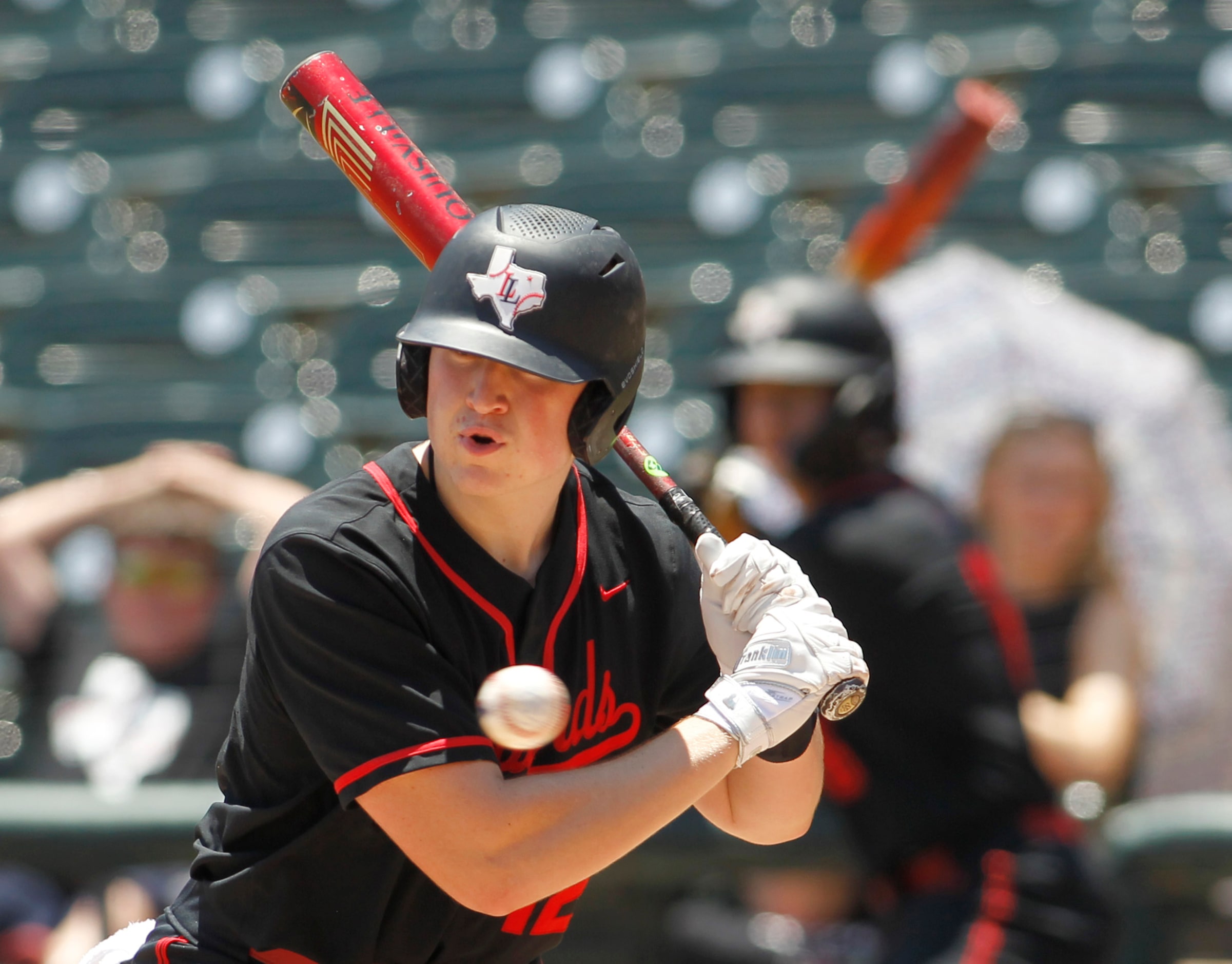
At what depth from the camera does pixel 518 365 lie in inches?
63.3

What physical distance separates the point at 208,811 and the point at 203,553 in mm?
2271

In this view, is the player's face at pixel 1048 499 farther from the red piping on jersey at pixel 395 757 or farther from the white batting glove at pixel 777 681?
the red piping on jersey at pixel 395 757

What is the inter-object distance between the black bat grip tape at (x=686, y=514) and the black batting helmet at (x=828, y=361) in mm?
1297

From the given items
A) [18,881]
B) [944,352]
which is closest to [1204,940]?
[944,352]

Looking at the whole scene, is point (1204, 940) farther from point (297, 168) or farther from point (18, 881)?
point (297, 168)

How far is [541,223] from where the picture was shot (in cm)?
170

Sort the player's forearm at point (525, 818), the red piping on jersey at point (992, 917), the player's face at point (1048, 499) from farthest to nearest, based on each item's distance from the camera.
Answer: the player's face at point (1048, 499) → the red piping on jersey at point (992, 917) → the player's forearm at point (525, 818)

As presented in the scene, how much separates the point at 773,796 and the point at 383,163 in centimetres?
98

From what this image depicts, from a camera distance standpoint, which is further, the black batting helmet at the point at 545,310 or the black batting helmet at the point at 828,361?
the black batting helmet at the point at 828,361

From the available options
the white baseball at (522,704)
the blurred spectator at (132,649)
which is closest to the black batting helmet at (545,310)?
the white baseball at (522,704)

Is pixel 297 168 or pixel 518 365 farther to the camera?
pixel 297 168

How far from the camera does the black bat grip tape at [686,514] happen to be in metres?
1.85

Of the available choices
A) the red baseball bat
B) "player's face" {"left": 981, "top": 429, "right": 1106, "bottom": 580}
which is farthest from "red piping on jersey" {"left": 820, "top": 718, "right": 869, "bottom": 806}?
the red baseball bat

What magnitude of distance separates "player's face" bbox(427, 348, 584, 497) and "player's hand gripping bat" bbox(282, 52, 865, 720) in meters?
0.28
